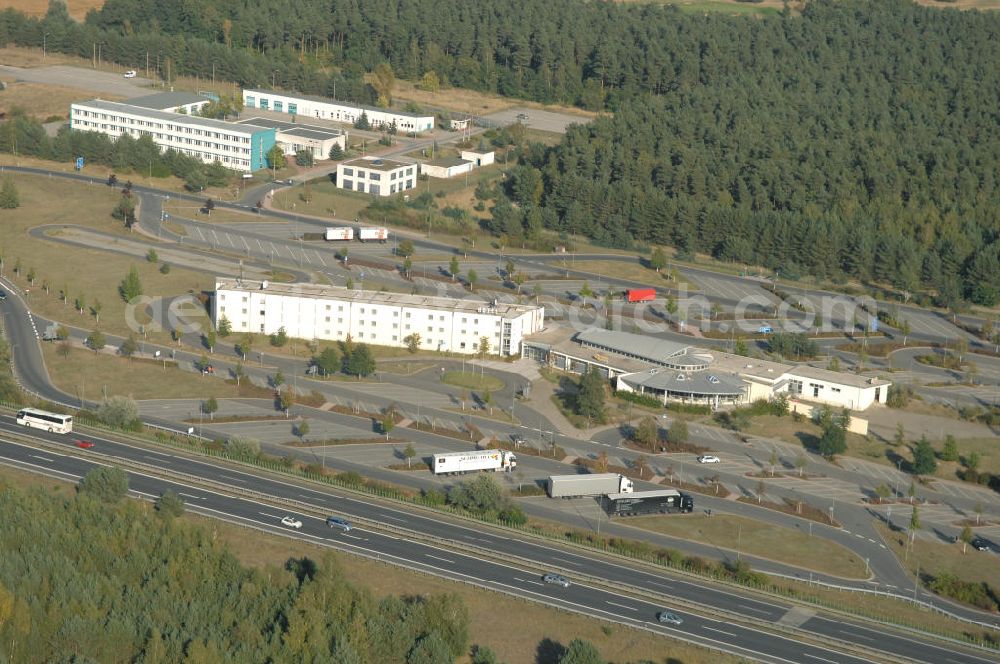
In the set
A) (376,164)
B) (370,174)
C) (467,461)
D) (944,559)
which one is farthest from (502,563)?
(376,164)

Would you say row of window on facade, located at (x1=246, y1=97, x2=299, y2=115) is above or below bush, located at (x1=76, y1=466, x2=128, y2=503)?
above

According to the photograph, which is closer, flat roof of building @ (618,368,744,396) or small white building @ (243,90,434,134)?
flat roof of building @ (618,368,744,396)

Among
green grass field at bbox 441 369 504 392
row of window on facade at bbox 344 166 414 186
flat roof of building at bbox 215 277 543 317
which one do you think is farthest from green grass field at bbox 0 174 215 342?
row of window on facade at bbox 344 166 414 186

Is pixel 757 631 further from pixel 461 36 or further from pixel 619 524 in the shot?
pixel 461 36

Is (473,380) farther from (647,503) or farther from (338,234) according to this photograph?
(338,234)

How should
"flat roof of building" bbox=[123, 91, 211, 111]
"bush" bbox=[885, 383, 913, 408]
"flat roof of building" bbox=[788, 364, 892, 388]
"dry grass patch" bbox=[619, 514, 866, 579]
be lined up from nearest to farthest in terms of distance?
"dry grass patch" bbox=[619, 514, 866, 579], "flat roof of building" bbox=[788, 364, 892, 388], "bush" bbox=[885, 383, 913, 408], "flat roof of building" bbox=[123, 91, 211, 111]

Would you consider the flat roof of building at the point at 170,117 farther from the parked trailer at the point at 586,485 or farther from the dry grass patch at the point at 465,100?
the parked trailer at the point at 586,485

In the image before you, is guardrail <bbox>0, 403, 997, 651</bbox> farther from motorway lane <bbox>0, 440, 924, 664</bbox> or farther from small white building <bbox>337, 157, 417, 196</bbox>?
small white building <bbox>337, 157, 417, 196</bbox>

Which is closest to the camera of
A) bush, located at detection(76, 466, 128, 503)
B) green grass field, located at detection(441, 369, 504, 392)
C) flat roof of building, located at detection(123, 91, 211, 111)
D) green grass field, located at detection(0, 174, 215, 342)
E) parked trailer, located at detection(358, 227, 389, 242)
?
bush, located at detection(76, 466, 128, 503)
